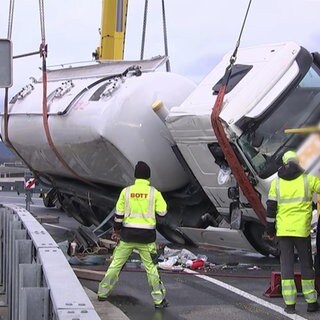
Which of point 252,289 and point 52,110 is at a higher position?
point 52,110

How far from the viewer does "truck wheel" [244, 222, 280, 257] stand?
8.66m

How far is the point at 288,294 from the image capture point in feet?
19.7

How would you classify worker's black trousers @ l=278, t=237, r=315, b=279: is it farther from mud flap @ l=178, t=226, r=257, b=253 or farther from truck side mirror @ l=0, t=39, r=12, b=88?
truck side mirror @ l=0, t=39, r=12, b=88

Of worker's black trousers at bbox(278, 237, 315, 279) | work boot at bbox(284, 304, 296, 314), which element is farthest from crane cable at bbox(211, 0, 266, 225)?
work boot at bbox(284, 304, 296, 314)

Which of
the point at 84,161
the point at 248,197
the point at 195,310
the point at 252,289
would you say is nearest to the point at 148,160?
the point at 84,161

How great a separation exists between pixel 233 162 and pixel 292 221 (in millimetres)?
1650

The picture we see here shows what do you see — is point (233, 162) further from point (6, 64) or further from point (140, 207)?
point (6, 64)

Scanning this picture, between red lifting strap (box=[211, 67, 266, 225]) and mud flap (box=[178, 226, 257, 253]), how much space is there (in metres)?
0.89

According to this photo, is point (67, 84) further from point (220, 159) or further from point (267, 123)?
point (267, 123)

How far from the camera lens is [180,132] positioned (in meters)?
8.41

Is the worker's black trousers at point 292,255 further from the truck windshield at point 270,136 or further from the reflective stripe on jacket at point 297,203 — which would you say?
the truck windshield at point 270,136

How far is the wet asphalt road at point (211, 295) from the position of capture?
606 cm

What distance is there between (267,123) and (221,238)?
211 cm

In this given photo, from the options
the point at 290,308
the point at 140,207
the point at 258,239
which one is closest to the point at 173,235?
the point at 258,239
